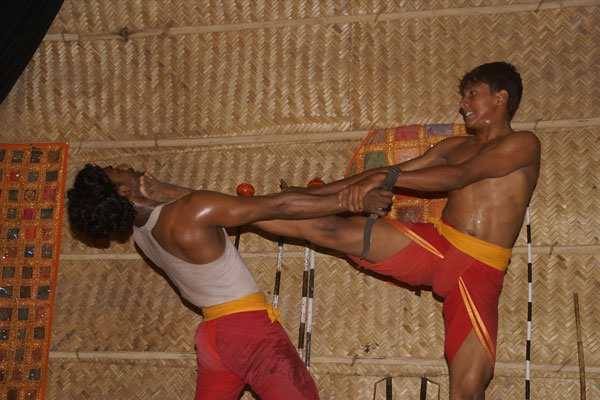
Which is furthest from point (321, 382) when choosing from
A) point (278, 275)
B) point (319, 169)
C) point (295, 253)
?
point (319, 169)

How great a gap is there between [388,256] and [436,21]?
1.79 m

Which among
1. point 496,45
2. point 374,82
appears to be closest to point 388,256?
point 374,82

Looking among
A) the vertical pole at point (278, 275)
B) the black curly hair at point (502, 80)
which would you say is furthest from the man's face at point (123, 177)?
the black curly hair at point (502, 80)

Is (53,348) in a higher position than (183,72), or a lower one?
lower

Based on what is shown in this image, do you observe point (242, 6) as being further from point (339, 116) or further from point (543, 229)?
point (543, 229)

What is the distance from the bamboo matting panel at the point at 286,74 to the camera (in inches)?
164

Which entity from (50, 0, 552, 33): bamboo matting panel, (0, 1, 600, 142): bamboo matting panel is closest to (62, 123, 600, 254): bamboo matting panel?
(0, 1, 600, 142): bamboo matting panel

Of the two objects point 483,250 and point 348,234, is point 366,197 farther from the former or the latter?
point 483,250

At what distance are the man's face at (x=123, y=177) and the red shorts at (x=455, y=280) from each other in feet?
4.06

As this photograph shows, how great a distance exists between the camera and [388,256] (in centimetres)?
346

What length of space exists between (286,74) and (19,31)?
1.90m

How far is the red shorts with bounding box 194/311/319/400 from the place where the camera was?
298 cm

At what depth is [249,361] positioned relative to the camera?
120 inches

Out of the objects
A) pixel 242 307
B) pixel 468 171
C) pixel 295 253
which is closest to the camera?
pixel 242 307
